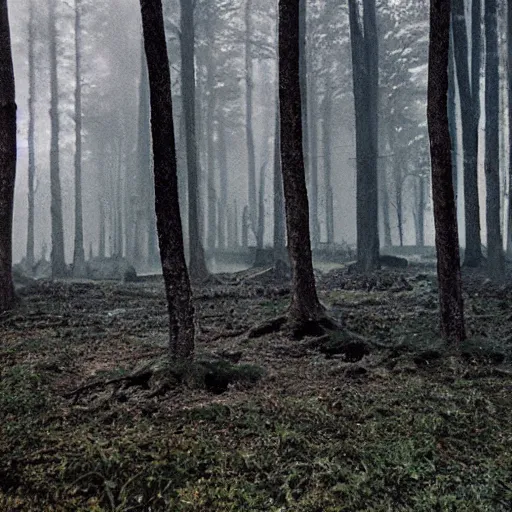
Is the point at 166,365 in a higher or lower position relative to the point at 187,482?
higher

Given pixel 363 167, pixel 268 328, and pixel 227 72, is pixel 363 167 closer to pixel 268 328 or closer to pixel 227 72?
pixel 268 328

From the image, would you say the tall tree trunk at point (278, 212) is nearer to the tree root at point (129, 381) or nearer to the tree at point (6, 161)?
the tree at point (6, 161)

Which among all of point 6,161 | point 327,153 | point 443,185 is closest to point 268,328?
point 443,185

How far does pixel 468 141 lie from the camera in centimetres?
1638

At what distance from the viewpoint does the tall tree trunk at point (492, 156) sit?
617 inches

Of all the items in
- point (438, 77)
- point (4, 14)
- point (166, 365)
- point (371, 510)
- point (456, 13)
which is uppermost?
point (456, 13)

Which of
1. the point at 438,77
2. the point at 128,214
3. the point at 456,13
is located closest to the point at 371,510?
the point at 438,77

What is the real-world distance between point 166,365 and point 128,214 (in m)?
35.0

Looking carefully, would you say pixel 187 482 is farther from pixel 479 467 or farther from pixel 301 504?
pixel 479 467

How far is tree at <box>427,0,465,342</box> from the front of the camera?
674 cm

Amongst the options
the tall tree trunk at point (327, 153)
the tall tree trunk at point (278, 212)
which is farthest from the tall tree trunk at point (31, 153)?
the tall tree trunk at point (327, 153)

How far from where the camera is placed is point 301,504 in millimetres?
3510

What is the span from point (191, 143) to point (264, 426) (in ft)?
50.1

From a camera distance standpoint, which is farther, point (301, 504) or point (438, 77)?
point (438, 77)
